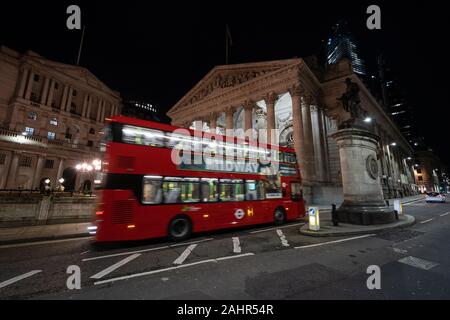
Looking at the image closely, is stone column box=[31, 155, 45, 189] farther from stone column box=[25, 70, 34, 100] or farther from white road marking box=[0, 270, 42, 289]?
white road marking box=[0, 270, 42, 289]

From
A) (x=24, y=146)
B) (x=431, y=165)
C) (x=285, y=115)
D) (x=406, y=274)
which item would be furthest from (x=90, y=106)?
(x=431, y=165)

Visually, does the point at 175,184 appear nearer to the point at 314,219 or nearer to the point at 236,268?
the point at 236,268

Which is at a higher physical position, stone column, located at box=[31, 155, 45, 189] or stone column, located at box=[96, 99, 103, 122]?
stone column, located at box=[96, 99, 103, 122]

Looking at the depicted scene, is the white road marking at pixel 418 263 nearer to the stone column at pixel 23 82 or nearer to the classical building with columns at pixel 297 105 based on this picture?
the classical building with columns at pixel 297 105

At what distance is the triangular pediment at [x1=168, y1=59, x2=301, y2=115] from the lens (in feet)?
86.5

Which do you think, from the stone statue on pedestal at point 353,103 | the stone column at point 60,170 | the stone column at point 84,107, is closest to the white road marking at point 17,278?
the stone statue on pedestal at point 353,103

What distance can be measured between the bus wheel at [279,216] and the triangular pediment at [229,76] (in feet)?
65.5

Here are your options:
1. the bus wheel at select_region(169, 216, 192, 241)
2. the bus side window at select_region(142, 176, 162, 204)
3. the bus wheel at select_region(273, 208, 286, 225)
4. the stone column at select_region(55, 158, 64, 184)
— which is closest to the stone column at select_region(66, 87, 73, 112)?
the stone column at select_region(55, 158, 64, 184)

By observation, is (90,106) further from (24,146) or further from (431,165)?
(431,165)

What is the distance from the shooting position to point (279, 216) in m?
11.3

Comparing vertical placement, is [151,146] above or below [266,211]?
above

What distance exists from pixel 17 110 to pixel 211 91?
32.0 m

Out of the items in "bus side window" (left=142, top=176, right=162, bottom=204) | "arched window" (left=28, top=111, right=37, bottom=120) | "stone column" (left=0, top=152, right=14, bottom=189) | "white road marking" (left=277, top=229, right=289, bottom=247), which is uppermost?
"arched window" (left=28, top=111, right=37, bottom=120)
